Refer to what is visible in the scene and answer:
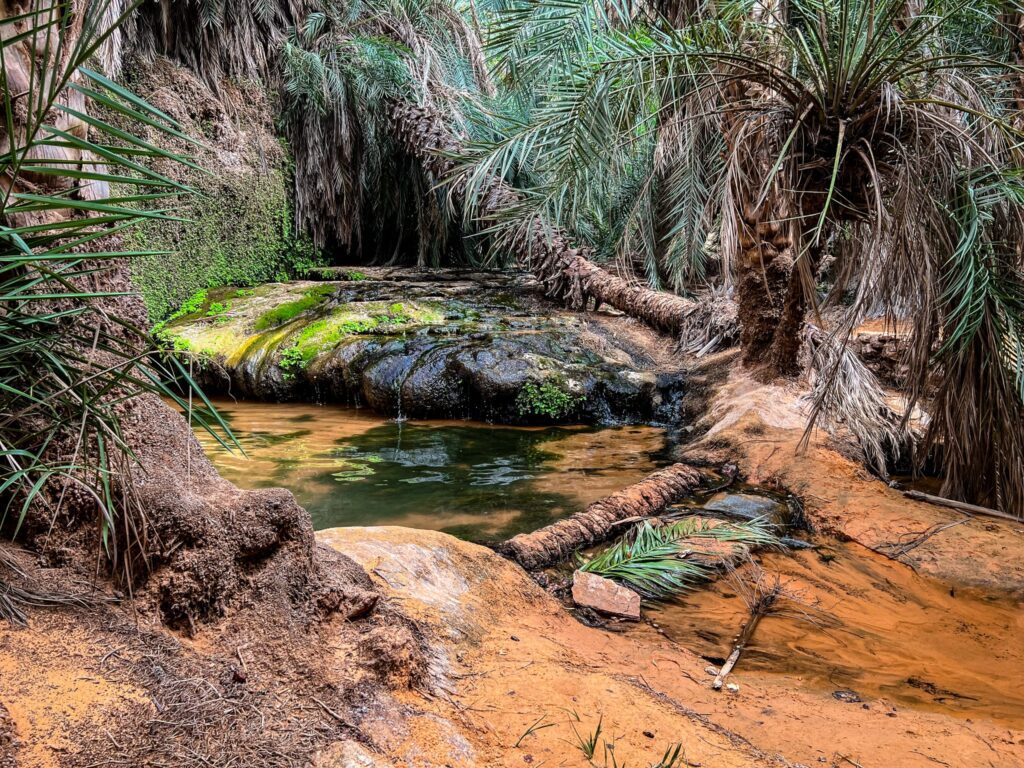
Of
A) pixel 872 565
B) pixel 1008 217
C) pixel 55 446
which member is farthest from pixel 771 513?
pixel 55 446

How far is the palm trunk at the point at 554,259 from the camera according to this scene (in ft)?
26.3

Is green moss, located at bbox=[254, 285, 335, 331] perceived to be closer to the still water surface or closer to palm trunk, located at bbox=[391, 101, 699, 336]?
the still water surface

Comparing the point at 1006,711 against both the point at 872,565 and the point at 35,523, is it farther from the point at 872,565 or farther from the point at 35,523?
the point at 35,523

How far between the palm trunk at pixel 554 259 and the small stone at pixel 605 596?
5.12 m

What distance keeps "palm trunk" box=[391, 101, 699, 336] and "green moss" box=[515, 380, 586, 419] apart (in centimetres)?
191

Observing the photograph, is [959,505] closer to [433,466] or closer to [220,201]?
[433,466]

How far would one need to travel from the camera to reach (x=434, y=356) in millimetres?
6820

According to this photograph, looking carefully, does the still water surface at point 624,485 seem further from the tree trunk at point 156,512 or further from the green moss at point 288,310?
the tree trunk at point 156,512

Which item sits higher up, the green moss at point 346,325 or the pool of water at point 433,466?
the green moss at point 346,325

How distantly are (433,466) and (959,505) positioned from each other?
137 inches

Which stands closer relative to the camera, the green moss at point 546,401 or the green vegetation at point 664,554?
the green vegetation at point 664,554

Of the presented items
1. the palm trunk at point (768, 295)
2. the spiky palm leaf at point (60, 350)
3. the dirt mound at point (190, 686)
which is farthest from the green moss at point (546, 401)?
the spiky palm leaf at point (60, 350)

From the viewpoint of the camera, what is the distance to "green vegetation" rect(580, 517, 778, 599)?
2988mm

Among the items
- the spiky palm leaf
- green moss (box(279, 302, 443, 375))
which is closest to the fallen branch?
the spiky palm leaf
